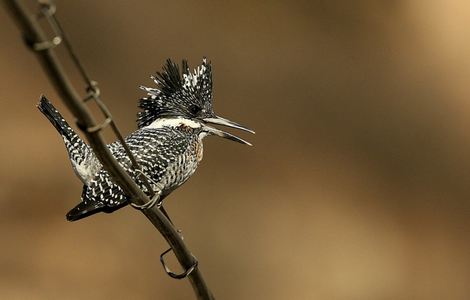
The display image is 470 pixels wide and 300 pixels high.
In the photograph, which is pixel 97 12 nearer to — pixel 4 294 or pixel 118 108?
pixel 118 108

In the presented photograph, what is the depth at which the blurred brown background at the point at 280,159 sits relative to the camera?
2354mm

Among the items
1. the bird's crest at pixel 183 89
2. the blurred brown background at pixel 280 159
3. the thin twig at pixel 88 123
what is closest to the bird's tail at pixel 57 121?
the bird's crest at pixel 183 89

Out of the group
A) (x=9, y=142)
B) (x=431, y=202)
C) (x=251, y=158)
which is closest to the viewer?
(x=9, y=142)

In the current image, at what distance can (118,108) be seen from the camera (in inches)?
94.0

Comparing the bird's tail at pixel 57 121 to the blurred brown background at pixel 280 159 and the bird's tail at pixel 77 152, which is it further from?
the blurred brown background at pixel 280 159

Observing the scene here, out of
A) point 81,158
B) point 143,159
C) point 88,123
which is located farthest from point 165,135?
point 88,123

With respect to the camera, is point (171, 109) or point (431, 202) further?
point (431, 202)

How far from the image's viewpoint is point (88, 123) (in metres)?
0.78

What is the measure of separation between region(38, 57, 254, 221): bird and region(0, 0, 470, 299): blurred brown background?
3.39 feet

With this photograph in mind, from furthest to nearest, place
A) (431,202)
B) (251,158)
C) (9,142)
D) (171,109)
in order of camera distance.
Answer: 1. (431,202)
2. (251,158)
3. (9,142)
4. (171,109)

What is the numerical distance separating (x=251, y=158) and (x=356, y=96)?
457 millimetres

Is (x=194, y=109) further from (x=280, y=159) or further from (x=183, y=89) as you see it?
(x=280, y=159)

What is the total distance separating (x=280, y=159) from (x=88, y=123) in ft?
6.14

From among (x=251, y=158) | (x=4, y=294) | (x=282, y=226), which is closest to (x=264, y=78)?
(x=251, y=158)
